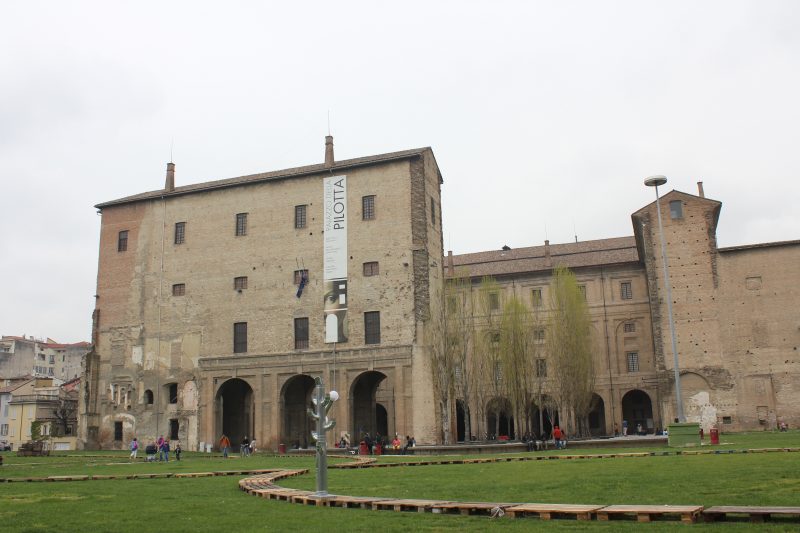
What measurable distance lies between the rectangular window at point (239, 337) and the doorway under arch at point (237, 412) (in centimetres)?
228

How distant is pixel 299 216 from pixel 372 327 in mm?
7688

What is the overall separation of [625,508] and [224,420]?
37.1m

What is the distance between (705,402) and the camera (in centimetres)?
4394

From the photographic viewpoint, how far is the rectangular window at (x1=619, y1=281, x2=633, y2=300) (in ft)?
182

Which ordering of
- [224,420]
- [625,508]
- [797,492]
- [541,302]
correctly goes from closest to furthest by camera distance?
[625,508], [797,492], [224,420], [541,302]

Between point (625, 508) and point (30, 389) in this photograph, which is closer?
point (625, 508)

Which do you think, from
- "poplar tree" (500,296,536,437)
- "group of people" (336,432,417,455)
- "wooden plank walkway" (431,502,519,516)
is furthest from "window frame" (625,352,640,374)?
"wooden plank walkway" (431,502,519,516)

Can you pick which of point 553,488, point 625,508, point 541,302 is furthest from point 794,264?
point 625,508

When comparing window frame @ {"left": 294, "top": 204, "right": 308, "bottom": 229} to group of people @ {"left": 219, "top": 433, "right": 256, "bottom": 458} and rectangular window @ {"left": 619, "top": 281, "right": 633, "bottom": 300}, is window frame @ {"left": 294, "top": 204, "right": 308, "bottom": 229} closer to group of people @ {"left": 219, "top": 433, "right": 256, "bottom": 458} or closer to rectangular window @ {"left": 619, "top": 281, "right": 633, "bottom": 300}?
group of people @ {"left": 219, "top": 433, "right": 256, "bottom": 458}

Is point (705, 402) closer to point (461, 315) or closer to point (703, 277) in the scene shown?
point (703, 277)

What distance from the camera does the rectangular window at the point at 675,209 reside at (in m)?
46.3

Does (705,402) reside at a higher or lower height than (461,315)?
lower

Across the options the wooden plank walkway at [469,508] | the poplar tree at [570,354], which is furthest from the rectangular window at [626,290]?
the wooden plank walkway at [469,508]

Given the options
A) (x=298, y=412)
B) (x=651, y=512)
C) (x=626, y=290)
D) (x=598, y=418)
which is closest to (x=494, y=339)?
(x=298, y=412)
